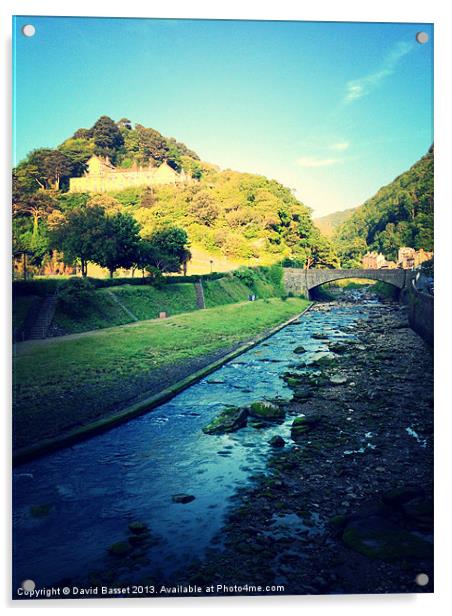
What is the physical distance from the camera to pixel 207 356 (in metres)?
9.13

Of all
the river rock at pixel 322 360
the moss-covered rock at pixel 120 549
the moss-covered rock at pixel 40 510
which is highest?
the river rock at pixel 322 360

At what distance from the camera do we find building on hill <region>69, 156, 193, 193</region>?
263 inches

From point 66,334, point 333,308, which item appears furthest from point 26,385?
point 333,308

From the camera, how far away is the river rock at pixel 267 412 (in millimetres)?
6918

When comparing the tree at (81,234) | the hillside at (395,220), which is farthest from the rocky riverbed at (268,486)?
the tree at (81,234)

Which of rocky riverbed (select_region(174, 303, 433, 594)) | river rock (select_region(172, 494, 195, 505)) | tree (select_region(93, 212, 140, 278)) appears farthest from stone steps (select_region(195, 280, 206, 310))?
river rock (select_region(172, 494, 195, 505))

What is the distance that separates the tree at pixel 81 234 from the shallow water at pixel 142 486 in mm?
2752

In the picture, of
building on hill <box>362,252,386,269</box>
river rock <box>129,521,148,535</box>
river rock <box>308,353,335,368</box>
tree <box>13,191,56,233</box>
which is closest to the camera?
river rock <box>129,521,148,535</box>

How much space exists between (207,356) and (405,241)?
14.8ft

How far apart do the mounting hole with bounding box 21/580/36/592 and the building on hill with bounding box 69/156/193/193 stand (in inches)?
201

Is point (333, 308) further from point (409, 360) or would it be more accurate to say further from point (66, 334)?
point (66, 334)

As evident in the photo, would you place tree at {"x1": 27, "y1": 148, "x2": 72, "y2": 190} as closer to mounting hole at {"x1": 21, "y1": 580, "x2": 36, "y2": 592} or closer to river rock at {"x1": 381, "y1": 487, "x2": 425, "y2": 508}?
mounting hole at {"x1": 21, "y1": 580, "x2": 36, "y2": 592}

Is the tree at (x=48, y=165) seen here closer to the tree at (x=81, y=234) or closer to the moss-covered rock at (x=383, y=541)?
the tree at (x=81, y=234)

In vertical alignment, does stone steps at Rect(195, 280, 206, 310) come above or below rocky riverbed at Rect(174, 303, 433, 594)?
above
